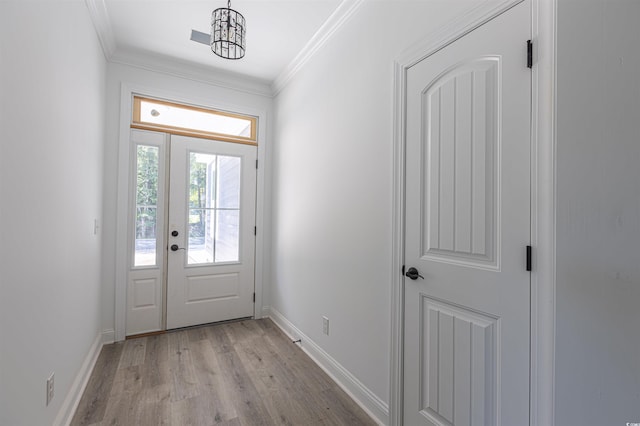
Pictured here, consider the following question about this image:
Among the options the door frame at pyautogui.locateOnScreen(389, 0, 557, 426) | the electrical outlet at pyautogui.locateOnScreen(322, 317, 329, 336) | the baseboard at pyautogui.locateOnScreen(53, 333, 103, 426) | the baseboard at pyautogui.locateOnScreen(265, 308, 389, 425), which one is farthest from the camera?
the electrical outlet at pyautogui.locateOnScreen(322, 317, 329, 336)

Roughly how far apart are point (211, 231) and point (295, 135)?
1.44m

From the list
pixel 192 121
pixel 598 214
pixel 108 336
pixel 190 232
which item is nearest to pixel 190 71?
pixel 192 121

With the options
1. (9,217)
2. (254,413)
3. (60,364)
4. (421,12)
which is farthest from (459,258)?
(60,364)

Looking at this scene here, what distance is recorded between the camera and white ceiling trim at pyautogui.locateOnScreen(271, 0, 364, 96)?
2115 mm

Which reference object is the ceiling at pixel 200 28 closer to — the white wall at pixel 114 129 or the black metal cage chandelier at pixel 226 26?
the white wall at pixel 114 129

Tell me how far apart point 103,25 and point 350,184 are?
2.42 meters

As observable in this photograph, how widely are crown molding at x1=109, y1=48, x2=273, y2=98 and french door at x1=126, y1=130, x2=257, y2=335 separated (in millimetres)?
669

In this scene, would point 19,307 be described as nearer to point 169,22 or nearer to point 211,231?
point 211,231

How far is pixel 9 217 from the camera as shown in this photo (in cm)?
108

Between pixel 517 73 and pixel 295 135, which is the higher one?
pixel 295 135

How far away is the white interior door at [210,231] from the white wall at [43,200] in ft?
2.95

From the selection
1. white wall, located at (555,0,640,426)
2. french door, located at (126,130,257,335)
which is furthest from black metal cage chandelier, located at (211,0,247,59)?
white wall, located at (555,0,640,426)

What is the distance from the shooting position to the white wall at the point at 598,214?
829 millimetres

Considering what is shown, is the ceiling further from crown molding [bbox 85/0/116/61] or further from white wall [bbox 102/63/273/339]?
white wall [bbox 102/63/273/339]
